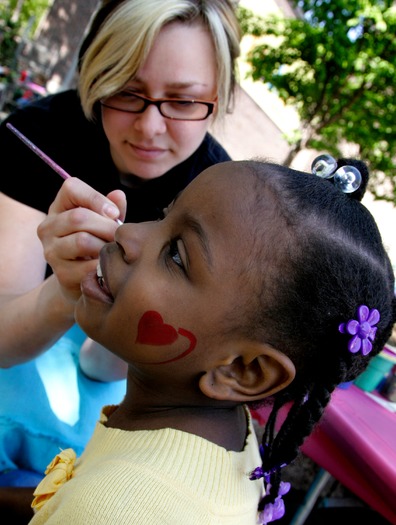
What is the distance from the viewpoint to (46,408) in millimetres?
1198

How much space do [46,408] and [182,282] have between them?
0.66 metres

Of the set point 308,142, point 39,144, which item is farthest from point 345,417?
point 308,142

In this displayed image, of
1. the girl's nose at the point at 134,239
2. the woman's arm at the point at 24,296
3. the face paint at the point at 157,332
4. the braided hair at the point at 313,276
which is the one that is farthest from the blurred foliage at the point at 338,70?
the face paint at the point at 157,332

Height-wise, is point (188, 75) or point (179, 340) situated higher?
point (188, 75)

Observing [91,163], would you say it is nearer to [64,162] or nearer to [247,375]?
[64,162]

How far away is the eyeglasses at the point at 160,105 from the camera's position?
132 cm

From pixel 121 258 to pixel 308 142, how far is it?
16.6 feet

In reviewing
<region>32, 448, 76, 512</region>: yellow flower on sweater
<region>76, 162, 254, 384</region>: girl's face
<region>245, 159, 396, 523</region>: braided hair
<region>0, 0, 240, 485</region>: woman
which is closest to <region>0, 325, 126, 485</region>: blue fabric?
<region>0, 0, 240, 485</region>: woman

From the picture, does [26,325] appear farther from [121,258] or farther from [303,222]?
[303,222]

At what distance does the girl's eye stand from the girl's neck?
275 mm

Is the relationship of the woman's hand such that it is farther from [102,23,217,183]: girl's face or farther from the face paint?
[102,23,217,183]: girl's face

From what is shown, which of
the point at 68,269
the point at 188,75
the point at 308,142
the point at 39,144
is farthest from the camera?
the point at 308,142

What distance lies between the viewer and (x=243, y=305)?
75cm

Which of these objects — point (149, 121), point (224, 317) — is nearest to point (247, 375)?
point (224, 317)
